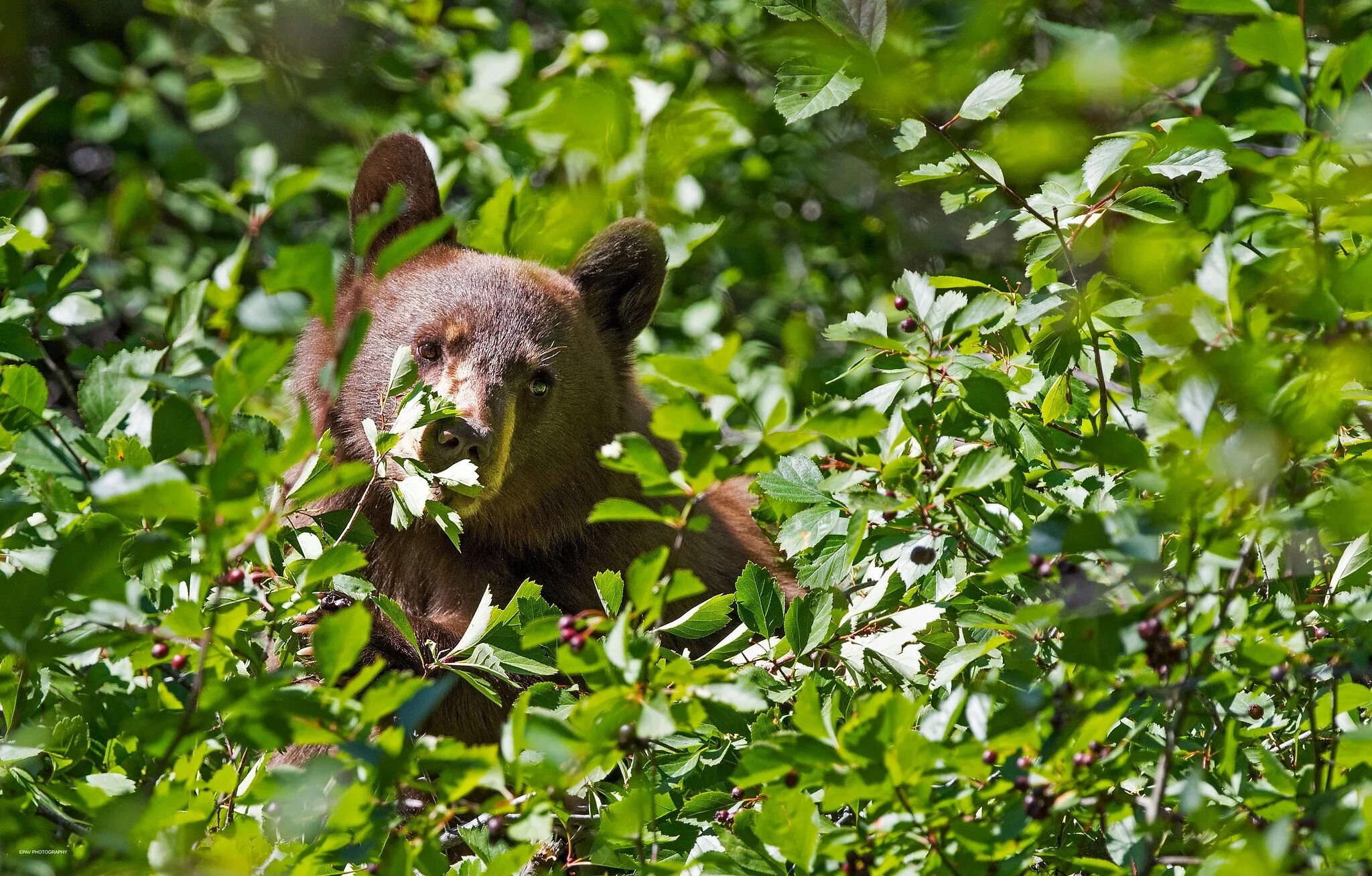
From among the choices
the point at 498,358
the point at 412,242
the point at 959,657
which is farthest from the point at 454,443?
the point at 412,242

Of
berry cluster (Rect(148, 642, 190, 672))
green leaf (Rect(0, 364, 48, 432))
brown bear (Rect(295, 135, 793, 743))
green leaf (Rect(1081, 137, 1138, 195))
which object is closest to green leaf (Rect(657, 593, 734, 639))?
berry cluster (Rect(148, 642, 190, 672))

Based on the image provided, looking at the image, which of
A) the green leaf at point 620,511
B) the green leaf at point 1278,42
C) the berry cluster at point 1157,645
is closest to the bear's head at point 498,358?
the green leaf at point 620,511

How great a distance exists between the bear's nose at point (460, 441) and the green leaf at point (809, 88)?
1473 millimetres

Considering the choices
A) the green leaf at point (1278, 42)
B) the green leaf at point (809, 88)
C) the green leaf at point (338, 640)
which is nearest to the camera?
the green leaf at point (338, 640)

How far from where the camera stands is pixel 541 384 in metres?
4.28

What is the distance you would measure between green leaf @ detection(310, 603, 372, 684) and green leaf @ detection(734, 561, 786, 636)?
1.02 m

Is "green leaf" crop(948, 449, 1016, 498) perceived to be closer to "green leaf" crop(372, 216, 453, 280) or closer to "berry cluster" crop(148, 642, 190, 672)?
"green leaf" crop(372, 216, 453, 280)

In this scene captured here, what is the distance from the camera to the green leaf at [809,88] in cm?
252

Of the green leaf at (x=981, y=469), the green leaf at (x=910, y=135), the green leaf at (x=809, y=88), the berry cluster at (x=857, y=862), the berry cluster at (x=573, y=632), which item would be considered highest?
the green leaf at (x=809, y=88)

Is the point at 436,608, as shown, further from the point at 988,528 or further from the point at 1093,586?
the point at 1093,586

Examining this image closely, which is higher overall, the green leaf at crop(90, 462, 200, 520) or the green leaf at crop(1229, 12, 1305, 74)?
the green leaf at crop(1229, 12, 1305, 74)

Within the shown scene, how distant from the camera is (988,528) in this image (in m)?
2.61

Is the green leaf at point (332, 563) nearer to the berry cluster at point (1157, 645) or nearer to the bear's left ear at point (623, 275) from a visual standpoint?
the berry cluster at point (1157, 645)

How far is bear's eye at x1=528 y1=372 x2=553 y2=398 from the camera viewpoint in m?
4.25
